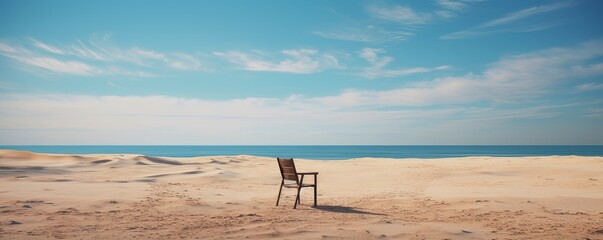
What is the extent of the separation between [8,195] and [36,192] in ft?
A: 2.78

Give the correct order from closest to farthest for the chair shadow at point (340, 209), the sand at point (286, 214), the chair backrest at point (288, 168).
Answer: the sand at point (286, 214), the chair shadow at point (340, 209), the chair backrest at point (288, 168)

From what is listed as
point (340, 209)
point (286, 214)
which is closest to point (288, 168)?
point (286, 214)

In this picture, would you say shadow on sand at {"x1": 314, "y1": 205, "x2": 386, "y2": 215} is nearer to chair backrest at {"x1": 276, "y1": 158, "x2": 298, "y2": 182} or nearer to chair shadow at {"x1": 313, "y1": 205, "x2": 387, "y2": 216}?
chair shadow at {"x1": 313, "y1": 205, "x2": 387, "y2": 216}

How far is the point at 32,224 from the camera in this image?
25.5 feet

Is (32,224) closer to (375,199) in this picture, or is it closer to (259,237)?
(259,237)

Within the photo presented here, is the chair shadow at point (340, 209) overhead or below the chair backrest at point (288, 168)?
below

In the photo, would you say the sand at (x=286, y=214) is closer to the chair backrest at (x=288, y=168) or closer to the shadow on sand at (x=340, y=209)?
the shadow on sand at (x=340, y=209)

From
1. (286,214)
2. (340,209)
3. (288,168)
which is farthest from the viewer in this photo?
(288,168)

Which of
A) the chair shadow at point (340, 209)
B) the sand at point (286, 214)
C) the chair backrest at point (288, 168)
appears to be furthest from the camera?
the chair backrest at point (288, 168)

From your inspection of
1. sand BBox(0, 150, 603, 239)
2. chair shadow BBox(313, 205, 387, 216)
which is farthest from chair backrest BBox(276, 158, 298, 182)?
chair shadow BBox(313, 205, 387, 216)

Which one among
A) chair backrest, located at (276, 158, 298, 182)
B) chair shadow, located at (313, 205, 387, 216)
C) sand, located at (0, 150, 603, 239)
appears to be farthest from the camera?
chair backrest, located at (276, 158, 298, 182)

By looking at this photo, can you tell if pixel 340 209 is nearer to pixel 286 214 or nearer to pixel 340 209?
pixel 340 209

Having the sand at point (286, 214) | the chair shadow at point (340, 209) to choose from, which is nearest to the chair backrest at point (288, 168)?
the sand at point (286, 214)

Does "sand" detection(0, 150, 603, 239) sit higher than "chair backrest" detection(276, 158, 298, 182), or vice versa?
"chair backrest" detection(276, 158, 298, 182)
